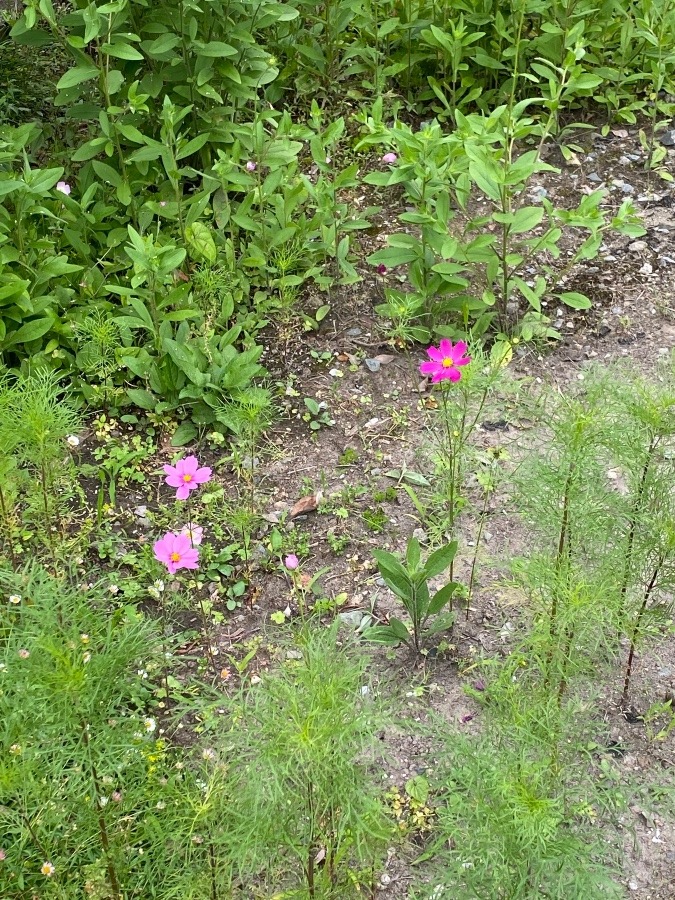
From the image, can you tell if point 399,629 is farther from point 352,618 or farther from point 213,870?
point 213,870

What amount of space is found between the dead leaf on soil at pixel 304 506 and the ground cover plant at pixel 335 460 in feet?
0.04

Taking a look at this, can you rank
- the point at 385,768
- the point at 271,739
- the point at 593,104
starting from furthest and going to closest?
1. the point at 593,104
2. the point at 385,768
3. the point at 271,739

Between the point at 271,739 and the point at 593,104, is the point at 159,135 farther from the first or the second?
the point at 271,739

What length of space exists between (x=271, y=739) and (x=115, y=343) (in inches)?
68.7

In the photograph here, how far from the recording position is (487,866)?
6.02 ft

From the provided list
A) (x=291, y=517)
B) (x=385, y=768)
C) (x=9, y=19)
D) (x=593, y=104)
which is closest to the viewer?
(x=385, y=768)

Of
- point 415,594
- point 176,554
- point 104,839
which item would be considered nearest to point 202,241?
point 176,554

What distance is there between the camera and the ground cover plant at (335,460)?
1.96 m

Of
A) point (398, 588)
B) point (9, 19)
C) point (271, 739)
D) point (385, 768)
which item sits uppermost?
point (9, 19)

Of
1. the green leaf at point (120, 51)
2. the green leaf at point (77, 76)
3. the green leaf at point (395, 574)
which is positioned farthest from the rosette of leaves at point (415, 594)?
the green leaf at point (77, 76)

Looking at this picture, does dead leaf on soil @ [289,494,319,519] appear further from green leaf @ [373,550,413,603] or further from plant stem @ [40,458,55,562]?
plant stem @ [40,458,55,562]

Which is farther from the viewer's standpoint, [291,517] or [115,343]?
[115,343]

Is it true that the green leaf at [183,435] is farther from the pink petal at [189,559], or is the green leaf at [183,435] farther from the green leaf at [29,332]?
the pink petal at [189,559]

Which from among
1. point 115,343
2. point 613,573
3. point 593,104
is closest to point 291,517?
point 115,343
